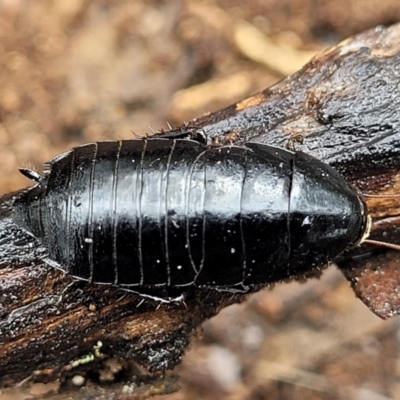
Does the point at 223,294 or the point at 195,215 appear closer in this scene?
the point at 195,215

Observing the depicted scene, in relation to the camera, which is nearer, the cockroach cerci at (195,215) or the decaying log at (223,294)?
the cockroach cerci at (195,215)

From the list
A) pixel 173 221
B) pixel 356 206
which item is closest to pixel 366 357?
pixel 356 206

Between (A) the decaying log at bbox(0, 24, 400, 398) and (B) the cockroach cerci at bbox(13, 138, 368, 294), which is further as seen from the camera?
(A) the decaying log at bbox(0, 24, 400, 398)

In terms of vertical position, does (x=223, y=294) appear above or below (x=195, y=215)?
below

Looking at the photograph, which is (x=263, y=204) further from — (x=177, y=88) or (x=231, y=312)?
(x=177, y=88)
